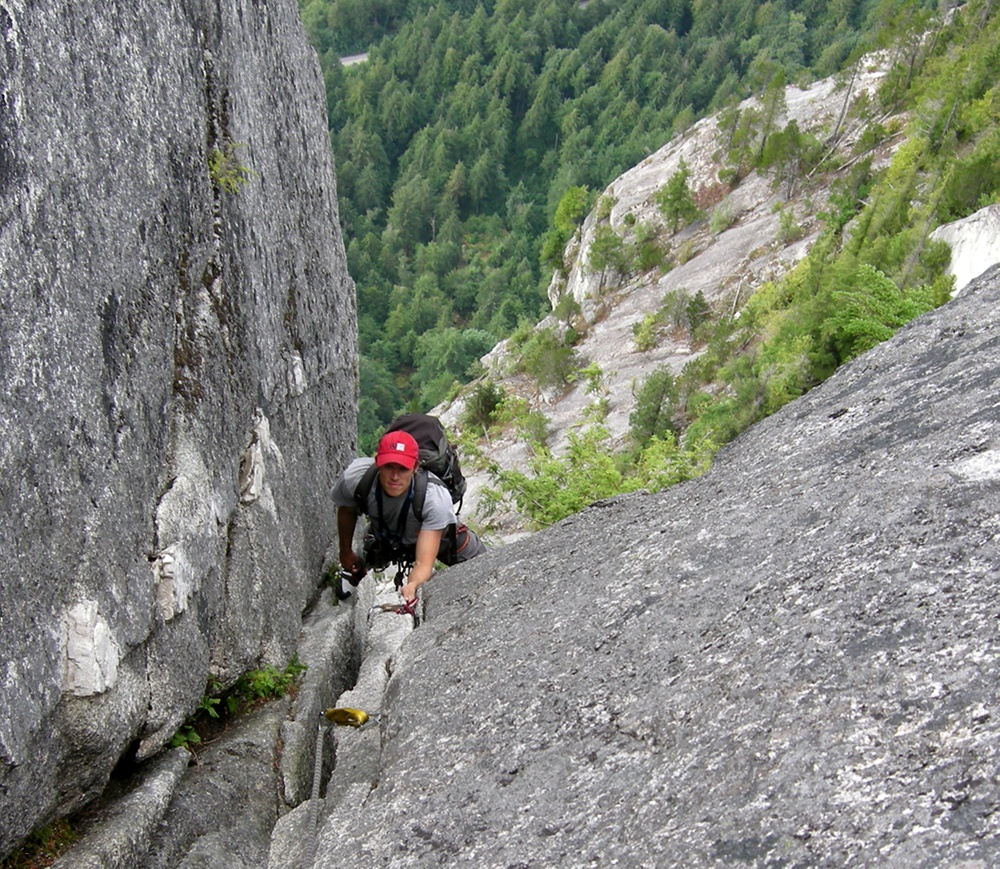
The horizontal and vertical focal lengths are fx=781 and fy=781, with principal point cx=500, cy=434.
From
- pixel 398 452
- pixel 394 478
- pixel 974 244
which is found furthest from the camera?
pixel 974 244

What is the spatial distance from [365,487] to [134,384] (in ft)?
7.68

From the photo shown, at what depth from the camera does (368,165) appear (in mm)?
116812

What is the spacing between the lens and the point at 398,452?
19.8 ft

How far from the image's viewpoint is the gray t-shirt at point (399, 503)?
6367mm

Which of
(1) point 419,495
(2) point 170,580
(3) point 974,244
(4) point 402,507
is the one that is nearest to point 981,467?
(1) point 419,495

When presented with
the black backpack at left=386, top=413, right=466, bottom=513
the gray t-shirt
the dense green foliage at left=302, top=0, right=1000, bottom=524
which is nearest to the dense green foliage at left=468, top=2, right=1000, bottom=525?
the dense green foliage at left=302, top=0, right=1000, bottom=524

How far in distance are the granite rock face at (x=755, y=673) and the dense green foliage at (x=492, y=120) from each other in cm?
8346

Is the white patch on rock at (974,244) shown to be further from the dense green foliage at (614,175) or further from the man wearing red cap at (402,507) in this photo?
the man wearing red cap at (402,507)

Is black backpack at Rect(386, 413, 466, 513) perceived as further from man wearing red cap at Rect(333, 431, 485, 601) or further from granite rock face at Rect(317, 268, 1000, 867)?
granite rock face at Rect(317, 268, 1000, 867)

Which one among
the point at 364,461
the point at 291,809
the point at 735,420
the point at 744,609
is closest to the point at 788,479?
the point at 744,609

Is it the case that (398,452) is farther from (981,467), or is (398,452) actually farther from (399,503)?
(981,467)

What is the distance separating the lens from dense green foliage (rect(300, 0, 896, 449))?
101 m

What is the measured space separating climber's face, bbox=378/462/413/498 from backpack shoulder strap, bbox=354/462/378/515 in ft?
0.29

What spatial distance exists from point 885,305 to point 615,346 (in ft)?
113
